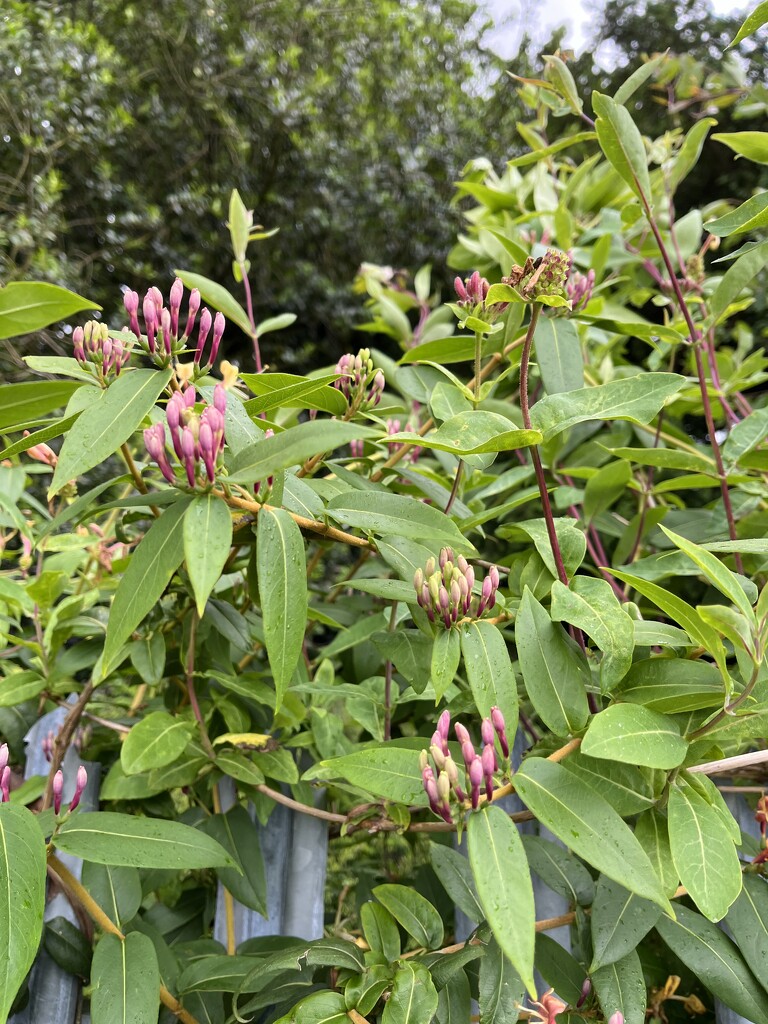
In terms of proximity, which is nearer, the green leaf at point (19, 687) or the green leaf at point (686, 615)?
the green leaf at point (686, 615)

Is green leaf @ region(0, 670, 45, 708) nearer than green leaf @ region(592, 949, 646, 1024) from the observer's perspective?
No

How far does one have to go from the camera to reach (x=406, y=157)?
3.79m

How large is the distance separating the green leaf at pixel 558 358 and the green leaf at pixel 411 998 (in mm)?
537

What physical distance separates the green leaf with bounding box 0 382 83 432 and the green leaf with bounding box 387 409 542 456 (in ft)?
1.12

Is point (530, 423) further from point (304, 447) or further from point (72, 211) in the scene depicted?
point (72, 211)

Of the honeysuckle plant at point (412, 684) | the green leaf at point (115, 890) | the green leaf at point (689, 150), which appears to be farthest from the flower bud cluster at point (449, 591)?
the green leaf at point (689, 150)

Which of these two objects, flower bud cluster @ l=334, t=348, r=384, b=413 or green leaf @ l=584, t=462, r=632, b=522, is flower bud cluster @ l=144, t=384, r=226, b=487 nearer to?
flower bud cluster @ l=334, t=348, r=384, b=413

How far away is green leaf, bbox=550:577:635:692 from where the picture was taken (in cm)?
53

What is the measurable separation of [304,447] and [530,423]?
0.22m

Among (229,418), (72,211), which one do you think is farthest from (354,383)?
(72,211)

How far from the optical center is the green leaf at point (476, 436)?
0.52 metres

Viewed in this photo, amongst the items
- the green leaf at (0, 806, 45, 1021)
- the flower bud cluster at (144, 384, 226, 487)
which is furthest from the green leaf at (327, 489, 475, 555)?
the green leaf at (0, 806, 45, 1021)

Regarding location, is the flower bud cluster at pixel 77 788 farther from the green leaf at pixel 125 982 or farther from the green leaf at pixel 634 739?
the green leaf at pixel 634 739

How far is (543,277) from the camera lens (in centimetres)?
58
